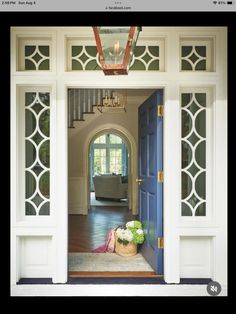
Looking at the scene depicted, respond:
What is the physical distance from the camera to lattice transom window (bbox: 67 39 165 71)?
3086 mm

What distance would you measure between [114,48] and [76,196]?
18.7 ft

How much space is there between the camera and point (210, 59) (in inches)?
122

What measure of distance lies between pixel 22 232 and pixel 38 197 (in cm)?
37

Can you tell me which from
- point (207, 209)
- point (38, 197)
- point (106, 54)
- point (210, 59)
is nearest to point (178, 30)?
point (210, 59)

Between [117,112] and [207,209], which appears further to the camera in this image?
[117,112]

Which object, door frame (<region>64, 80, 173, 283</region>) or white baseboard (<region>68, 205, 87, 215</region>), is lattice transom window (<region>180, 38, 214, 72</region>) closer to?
door frame (<region>64, 80, 173, 283</region>)

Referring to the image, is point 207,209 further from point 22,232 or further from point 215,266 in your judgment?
point 22,232

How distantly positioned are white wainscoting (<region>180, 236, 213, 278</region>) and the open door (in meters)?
0.24

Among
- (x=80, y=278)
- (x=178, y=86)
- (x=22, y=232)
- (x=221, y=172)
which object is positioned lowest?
(x=80, y=278)

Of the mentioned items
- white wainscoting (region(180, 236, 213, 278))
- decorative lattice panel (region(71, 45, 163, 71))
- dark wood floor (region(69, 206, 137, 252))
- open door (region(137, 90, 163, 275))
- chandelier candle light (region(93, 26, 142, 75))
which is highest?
decorative lattice panel (region(71, 45, 163, 71))

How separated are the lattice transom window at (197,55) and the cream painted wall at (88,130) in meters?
4.41

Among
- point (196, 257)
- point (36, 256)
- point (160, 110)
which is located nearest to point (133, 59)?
point (160, 110)

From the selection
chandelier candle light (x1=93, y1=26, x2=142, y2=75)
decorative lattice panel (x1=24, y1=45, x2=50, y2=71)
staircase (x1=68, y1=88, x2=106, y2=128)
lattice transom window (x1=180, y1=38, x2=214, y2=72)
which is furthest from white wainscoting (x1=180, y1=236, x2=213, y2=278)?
staircase (x1=68, y1=88, x2=106, y2=128)

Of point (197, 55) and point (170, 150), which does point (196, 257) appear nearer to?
point (170, 150)
